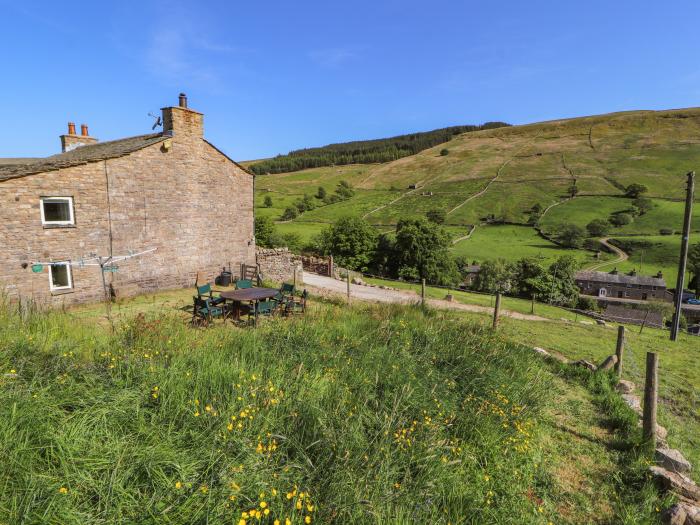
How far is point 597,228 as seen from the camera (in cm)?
7606

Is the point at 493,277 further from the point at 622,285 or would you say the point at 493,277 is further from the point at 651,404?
the point at 651,404

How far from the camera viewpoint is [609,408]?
7.44 m

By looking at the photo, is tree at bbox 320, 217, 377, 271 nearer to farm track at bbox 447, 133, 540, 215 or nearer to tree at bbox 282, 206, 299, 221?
farm track at bbox 447, 133, 540, 215

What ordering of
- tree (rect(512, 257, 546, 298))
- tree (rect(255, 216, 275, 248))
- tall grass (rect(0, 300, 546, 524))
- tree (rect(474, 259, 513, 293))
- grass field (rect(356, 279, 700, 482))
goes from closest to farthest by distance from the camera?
tall grass (rect(0, 300, 546, 524)) → grass field (rect(356, 279, 700, 482)) → tree (rect(512, 257, 546, 298)) → tree (rect(474, 259, 513, 293)) → tree (rect(255, 216, 275, 248))

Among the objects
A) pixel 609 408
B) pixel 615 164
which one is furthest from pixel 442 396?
pixel 615 164

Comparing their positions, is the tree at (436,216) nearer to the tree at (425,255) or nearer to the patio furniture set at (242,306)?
the tree at (425,255)

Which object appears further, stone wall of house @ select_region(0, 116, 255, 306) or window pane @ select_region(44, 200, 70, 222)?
window pane @ select_region(44, 200, 70, 222)

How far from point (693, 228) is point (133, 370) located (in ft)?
310

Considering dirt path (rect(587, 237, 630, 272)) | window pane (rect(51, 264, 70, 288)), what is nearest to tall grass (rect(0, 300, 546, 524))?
window pane (rect(51, 264, 70, 288))

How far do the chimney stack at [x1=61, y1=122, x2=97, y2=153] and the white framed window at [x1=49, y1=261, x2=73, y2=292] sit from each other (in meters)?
12.8

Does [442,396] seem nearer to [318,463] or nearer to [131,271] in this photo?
[318,463]

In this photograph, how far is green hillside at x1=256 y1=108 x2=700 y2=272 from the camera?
267 feet

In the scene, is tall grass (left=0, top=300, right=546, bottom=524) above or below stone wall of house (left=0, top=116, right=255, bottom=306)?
below

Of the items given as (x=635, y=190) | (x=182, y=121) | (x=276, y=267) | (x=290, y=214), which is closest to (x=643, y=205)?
(x=635, y=190)
